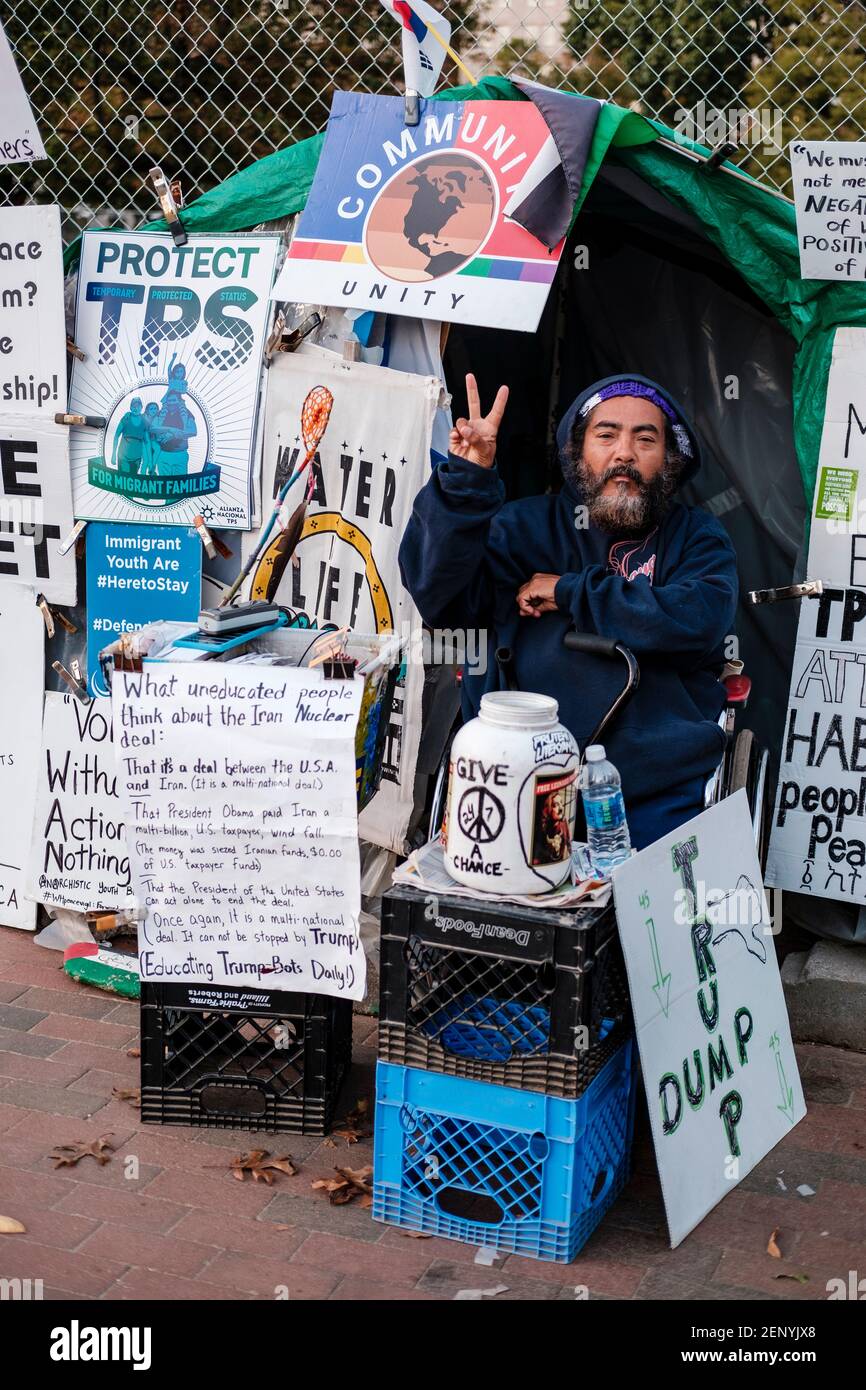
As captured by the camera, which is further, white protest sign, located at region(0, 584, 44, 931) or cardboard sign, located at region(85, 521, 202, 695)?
white protest sign, located at region(0, 584, 44, 931)

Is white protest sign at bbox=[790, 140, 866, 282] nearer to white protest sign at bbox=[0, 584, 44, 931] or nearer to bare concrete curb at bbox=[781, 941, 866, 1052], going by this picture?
bare concrete curb at bbox=[781, 941, 866, 1052]

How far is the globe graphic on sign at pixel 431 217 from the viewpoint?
4242 mm

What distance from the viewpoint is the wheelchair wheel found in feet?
13.9

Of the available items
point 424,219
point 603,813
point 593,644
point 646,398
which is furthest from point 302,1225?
point 424,219

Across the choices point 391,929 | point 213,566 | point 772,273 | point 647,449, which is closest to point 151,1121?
point 391,929

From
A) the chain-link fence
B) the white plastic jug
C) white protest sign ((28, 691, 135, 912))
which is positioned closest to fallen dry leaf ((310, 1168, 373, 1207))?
the white plastic jug

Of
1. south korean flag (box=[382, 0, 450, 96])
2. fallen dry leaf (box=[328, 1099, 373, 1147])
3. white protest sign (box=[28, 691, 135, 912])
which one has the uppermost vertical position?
south korean flag (box=[382, 0, 450, 96])

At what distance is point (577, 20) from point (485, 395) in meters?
3.06

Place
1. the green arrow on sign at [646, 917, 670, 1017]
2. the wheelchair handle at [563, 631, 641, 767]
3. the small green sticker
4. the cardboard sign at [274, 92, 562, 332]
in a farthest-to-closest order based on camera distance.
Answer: the small green sticker → the cardboard sign at [274, 92, 562, 332] → the wheelchair handle at [563, 631, 641, 767] → the green arrow on sign at [646, 917, 670, 1017]

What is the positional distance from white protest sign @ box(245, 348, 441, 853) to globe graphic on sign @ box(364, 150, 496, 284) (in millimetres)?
330

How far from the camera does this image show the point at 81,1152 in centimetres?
370

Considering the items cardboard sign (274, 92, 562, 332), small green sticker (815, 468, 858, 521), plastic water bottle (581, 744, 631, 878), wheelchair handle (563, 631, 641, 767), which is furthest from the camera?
small green sticker (815, 468, 858, 521)

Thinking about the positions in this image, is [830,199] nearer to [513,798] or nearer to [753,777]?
[753,777]

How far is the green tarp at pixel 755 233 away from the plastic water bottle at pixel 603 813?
1369 millimetres
